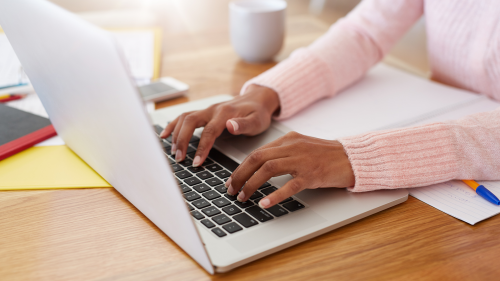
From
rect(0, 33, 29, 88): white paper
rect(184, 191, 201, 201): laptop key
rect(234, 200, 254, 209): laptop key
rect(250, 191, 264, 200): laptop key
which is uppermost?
rect(0, 33, 29, 88): white paper

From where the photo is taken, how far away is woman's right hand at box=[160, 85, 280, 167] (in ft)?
→ 2.02

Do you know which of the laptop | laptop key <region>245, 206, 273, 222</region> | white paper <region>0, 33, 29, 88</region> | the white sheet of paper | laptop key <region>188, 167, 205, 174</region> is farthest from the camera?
white paper <region>0, 33, 29, 88</region>

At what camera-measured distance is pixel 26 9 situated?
474mm

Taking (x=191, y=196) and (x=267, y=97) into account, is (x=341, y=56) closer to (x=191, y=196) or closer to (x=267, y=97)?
(x=267, y=97)

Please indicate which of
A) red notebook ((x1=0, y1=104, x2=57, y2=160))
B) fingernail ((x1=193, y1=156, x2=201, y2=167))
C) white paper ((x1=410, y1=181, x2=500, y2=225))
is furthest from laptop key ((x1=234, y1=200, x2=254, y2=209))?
red notebook ((x1=0, y1=104, x2=57, y2=160))

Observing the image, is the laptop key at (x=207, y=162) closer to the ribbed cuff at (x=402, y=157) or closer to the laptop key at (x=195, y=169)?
the laptop key at (x=195, y=169)

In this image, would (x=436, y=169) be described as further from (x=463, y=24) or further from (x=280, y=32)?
(x=280, y=32)

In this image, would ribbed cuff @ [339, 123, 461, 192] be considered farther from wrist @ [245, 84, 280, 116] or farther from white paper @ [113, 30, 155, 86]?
white paper @ [113, 30, 155, 86]

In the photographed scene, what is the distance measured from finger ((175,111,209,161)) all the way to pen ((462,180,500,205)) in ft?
1.27

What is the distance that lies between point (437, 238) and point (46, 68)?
50cm

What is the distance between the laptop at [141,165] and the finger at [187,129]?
2 centimetres

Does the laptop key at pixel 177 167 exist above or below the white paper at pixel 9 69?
below

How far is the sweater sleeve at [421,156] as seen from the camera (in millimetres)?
534

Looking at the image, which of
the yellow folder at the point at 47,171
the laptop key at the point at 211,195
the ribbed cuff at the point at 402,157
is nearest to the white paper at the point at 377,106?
the ribbed cuff at the point at 402,157
